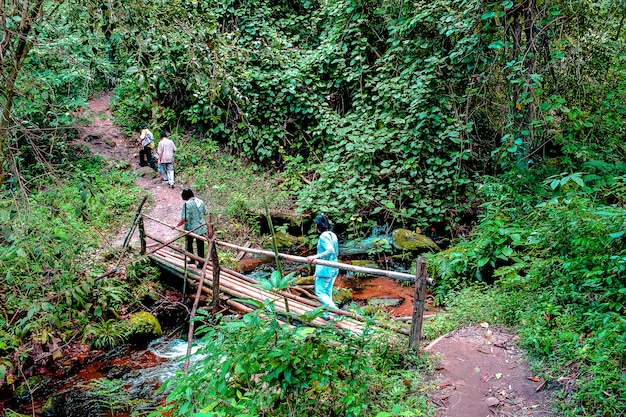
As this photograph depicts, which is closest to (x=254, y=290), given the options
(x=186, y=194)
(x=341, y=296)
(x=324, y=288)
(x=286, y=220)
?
(x=324, y=288)

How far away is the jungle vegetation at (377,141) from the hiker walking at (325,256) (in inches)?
54.9

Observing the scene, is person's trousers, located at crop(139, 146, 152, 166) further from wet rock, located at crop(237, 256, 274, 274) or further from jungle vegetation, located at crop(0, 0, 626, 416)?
wet rock, located at crop(237, 256, 274, 274)

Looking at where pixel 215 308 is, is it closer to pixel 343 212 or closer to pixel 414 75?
pixel 343 212

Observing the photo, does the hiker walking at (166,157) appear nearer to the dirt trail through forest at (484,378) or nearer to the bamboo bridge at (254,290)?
the bamboo bridge at (254,290)

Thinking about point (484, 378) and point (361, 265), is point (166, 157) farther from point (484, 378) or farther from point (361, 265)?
point (484, 378)

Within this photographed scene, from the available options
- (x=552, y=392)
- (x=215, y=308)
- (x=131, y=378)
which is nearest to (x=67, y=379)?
(x=131, y=378)

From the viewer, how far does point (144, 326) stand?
7.36 m

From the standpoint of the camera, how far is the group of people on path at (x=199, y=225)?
5758mm

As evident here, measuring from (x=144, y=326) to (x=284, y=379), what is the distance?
4584 millimetres

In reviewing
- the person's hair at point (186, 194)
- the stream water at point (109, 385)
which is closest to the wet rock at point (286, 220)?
the person's hair at point (186, 194)

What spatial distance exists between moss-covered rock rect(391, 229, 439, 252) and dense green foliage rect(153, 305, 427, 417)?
18.3 ft

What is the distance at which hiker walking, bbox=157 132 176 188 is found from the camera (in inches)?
469

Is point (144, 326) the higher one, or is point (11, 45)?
point (11, 45)

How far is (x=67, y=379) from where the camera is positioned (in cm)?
629
